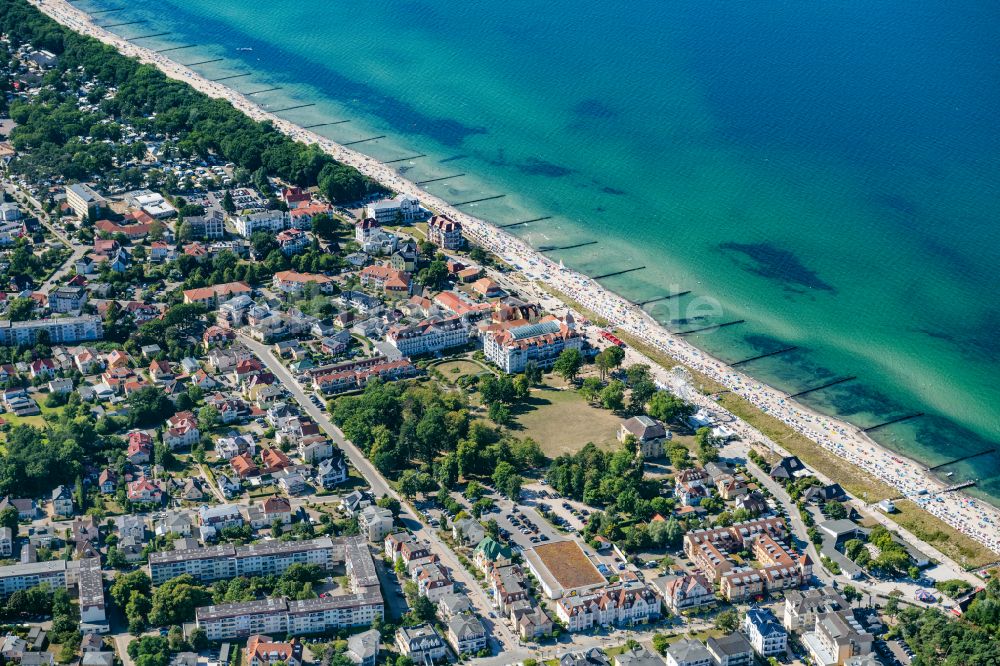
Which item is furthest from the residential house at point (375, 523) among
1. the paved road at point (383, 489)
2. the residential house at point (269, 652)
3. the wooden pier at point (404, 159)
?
the wooden pier at point (404, 159)

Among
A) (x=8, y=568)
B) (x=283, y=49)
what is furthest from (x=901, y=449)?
(x=283, y=49)

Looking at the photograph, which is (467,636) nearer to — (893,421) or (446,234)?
(893,421)

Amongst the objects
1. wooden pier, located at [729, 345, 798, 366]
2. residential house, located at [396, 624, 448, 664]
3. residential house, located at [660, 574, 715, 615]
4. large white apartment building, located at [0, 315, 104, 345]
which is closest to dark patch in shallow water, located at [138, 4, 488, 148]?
wooden pier, located at [729, 345, 798, 366]

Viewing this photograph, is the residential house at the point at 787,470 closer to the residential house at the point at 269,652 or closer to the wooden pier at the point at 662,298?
the wooden pier at the point at 662,298

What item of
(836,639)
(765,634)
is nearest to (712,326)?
(765,634)

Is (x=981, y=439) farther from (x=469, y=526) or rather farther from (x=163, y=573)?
(x=163, y=573)
